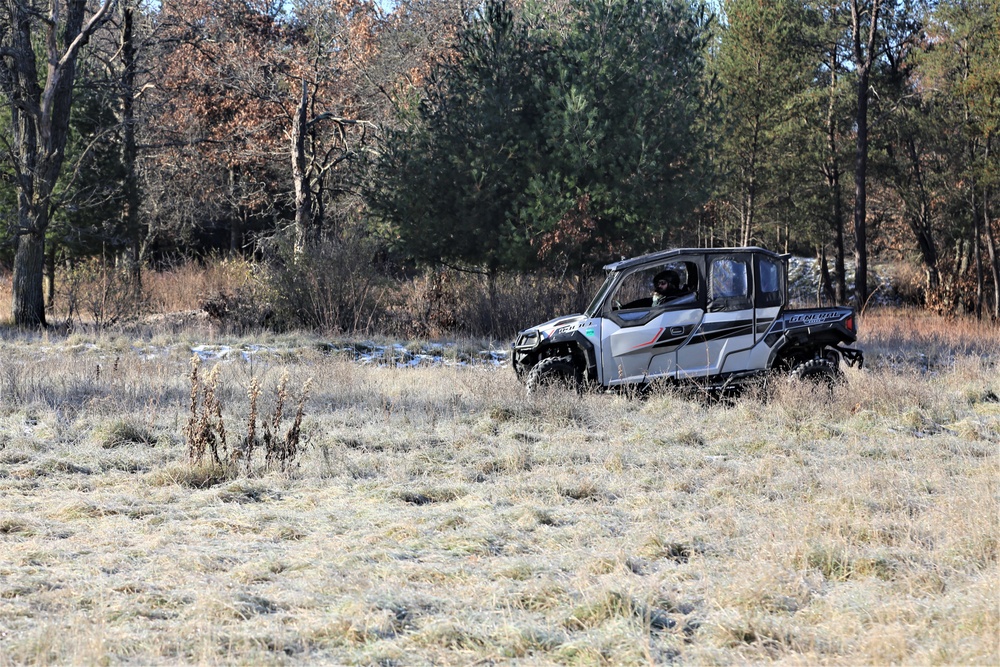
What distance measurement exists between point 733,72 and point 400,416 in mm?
23864

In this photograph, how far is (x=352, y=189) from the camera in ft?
98.2

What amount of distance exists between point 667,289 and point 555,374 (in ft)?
5.00

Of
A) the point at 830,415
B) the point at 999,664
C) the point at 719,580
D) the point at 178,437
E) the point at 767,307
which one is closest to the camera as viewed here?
the point at 999,664

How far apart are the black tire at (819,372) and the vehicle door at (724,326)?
609 mm

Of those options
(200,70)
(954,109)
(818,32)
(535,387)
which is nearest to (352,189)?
(200,70)

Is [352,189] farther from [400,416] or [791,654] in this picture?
[791,654]

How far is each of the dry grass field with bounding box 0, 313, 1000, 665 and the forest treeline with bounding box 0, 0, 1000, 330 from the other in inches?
405

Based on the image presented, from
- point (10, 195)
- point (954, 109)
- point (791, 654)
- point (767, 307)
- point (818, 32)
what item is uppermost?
point (818, 32)

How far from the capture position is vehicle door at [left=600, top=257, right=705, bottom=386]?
11125 mm

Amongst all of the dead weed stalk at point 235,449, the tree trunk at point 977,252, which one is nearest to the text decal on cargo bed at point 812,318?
the dead weed stalk at point 235,449

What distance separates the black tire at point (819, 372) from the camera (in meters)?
11.2

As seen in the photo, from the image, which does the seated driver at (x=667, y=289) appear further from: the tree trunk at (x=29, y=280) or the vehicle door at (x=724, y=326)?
the tree trunk at (x=29, y=280)

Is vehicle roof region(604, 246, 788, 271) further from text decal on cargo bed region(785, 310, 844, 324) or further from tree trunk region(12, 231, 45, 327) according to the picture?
tree trunk region(12, 231, 45, 327)

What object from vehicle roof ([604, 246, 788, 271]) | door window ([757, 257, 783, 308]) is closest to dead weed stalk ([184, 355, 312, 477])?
vehicle roof ([604, 246, 788, 271])
